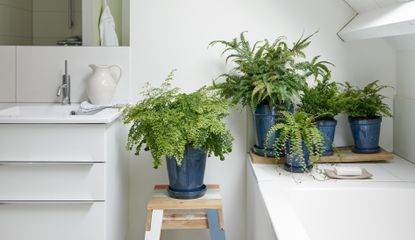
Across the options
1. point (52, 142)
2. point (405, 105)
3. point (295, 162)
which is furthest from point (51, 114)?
point (405, 105)

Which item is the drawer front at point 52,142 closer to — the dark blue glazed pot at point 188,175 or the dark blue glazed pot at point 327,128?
the dark blue glazed pot at point 188,175

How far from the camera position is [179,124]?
2229 mm

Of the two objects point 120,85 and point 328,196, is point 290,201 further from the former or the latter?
point 120,85

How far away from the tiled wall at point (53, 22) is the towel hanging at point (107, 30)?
0.46 meters

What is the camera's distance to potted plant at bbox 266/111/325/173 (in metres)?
2.25

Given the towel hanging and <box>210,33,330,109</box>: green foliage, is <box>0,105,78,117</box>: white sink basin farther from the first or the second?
<box>210,33,330,109</box>: green foliage

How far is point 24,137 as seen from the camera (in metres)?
2.14

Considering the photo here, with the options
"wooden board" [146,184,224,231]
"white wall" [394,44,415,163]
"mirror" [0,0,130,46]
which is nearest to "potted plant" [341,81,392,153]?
"white wall" [394,44,415,163]

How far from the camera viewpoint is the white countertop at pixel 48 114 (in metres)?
2.13

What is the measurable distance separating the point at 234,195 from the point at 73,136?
1.09 meters

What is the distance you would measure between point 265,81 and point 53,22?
1624mm

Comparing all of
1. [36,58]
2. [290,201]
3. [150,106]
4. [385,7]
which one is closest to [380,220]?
[290,201]

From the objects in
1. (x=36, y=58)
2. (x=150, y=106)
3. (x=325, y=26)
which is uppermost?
(x=325, y=26)

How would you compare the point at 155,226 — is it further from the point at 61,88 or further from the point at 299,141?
the point at 61,88
